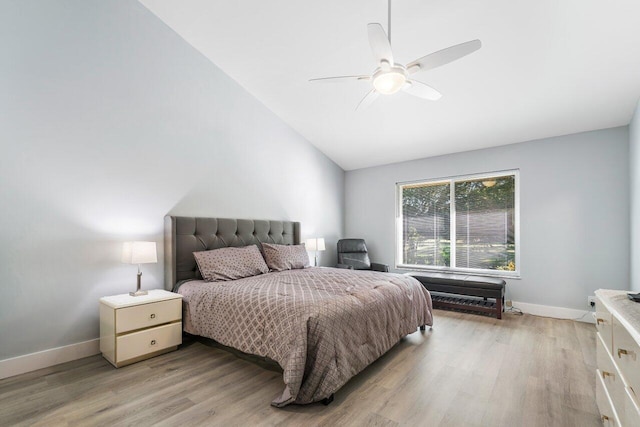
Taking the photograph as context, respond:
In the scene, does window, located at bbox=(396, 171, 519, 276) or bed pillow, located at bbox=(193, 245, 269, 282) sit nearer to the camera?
bed pillow, located at bbox=(193, 245, 269, 282)

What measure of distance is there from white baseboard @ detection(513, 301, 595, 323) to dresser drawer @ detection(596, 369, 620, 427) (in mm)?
2377

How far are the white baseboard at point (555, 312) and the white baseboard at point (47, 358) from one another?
501 centimetres

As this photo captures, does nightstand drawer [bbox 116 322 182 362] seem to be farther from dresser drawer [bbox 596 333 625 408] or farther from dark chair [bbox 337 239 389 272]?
dresser drawer [bbox 596 333 625 408]

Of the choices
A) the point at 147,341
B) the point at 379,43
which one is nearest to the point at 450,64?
the point at 379,43

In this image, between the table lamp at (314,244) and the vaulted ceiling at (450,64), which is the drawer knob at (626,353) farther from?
the table lamp at (314,244)

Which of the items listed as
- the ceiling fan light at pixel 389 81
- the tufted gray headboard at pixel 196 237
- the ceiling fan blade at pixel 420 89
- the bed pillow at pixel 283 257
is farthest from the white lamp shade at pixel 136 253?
the ceiling fan blade at pixel 420 89

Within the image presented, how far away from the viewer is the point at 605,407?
63.6 inches

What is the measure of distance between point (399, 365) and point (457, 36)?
9.49 feet

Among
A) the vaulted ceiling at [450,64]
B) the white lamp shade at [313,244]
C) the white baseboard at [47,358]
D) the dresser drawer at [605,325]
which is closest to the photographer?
the dresser drawer at [605,325]

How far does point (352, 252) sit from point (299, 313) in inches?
135

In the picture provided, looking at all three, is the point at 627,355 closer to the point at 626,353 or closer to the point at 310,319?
the point at 626,353

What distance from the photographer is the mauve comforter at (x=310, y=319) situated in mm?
1888

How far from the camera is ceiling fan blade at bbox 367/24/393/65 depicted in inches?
71.6

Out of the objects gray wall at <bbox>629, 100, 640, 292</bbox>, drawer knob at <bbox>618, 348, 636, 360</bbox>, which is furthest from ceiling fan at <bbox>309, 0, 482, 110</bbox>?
gray wall at <bbox>629, 100, 640, 292</bbox>
